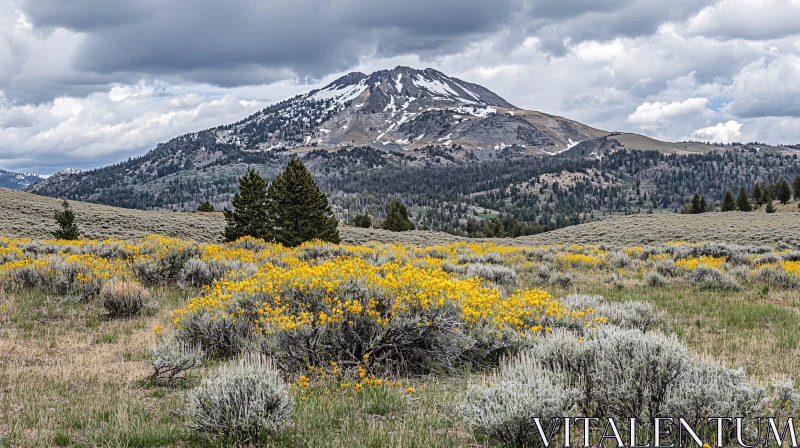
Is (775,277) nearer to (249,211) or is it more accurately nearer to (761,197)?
(249,211)

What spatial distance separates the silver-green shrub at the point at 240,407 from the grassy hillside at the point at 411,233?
40.5 metres

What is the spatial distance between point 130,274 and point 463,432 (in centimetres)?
1008

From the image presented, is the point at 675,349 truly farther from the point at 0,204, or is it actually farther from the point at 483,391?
the point at 0,204

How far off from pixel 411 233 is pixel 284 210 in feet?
86.5

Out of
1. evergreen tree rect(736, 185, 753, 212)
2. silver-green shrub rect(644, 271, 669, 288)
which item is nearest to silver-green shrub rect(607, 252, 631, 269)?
silver-green shrub rect(644, 271, 669, 288)

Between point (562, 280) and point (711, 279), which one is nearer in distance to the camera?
point (711, 279)

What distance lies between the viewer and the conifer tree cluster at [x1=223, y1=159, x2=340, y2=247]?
39.9 m

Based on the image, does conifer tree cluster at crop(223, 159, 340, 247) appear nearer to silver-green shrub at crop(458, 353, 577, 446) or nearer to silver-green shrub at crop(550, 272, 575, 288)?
silver-green shrub at crop(550, 272, 575, 288)

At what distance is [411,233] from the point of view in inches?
2512

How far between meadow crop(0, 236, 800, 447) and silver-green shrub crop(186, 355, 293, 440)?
2cm

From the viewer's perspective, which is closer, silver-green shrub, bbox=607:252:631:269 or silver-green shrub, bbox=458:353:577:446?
silver-green shrub, bbox=458:353:577:446

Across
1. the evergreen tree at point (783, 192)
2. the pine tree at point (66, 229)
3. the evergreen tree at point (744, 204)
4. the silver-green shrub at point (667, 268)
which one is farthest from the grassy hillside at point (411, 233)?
the evergreen tree at point (783, 192)

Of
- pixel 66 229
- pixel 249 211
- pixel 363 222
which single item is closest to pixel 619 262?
pixel 66 229

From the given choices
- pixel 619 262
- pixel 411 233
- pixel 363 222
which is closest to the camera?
pixel 619 262
